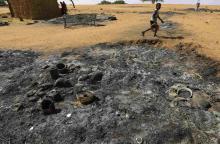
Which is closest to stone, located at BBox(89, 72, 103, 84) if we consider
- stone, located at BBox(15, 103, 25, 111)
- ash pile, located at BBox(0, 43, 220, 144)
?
ash pile, located at BBox(0, 43, 220, 144)

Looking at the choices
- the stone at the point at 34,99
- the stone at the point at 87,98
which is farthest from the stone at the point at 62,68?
the stone at the point at 87,98

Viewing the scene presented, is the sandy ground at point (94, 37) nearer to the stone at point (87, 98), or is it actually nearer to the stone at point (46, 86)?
the stone at point (46, 86)

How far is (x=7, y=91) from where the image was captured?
970cm

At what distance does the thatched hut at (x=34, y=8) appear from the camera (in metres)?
22.3

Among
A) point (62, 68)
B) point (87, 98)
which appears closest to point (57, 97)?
point (87, 98)

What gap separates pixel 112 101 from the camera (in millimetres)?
8430

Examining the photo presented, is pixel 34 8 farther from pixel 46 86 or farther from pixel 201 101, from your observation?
pixel 201 101

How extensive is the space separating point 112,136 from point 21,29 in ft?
45.6

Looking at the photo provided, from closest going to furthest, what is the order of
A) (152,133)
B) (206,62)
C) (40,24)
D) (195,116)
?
1. (152,133)
2. (195,116)
3. (206,62)
4. (40,24)

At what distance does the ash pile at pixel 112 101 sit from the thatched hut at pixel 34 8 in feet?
37.9

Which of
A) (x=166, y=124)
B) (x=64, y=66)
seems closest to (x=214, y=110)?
(x=166, y=124)

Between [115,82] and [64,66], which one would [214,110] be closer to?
[115,82]

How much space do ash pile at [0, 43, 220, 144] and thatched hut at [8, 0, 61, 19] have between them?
11.5 m

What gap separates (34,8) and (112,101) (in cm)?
1566
